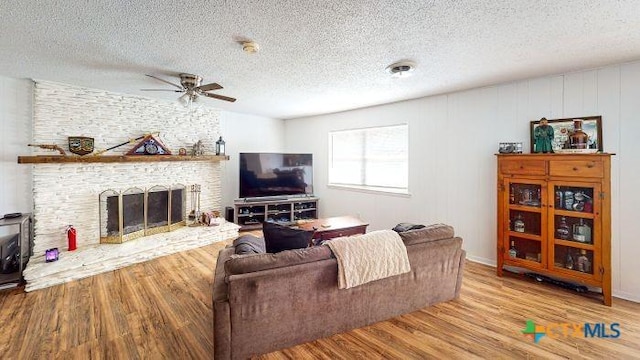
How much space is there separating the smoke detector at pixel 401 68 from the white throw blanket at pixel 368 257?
5.49 ft

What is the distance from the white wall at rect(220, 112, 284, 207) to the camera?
5.71m

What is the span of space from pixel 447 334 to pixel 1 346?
3.47m

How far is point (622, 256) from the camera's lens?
2859 mm

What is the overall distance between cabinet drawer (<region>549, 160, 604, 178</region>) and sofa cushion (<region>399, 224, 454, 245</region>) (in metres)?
1.41

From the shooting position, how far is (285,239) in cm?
241

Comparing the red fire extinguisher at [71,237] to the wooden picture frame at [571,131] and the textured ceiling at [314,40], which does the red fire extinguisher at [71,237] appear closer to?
the textured ceiling at [314,40]

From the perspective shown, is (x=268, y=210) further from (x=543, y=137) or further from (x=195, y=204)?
(x=543, y=137)

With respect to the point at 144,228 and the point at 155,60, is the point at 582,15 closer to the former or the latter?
the point at 155,60

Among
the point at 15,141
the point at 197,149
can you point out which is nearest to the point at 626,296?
the point at 197,149

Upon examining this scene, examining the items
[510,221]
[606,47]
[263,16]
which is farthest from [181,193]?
[606,47]

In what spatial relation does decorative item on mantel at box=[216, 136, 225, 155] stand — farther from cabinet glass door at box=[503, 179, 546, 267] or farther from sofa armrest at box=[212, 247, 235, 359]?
cabinet glass door at box=[503, 179, 546, 267]

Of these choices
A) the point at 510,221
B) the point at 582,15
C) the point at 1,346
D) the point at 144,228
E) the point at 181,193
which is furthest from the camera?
the point at 181,193

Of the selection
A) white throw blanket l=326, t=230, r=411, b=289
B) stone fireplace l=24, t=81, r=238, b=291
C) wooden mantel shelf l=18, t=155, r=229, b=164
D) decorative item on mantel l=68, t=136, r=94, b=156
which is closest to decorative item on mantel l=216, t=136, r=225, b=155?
wooden mantel shelf l=18, t=155, r=229, b=164

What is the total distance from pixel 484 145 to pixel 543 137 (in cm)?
68
